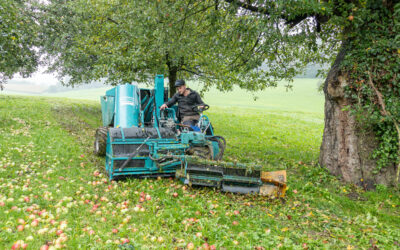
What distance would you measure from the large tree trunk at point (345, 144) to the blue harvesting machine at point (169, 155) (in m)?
1.89

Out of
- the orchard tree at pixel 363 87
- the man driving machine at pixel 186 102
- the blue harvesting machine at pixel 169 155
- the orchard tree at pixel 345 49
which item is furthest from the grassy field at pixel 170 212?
the man driving machine at pixel 186 102

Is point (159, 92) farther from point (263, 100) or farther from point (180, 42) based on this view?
point (263, 100)

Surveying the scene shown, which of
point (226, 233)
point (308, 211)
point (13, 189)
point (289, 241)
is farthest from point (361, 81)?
point (13, 189)

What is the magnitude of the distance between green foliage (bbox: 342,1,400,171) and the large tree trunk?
169mm

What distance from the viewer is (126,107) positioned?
6938mm

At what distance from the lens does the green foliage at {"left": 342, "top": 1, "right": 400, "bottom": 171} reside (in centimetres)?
534

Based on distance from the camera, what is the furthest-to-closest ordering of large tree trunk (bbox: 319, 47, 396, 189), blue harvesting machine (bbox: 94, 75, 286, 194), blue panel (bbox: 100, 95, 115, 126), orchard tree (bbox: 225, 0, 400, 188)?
blue panel (bbox: 100, 95, 115, 126), large tree trunk (bbox: 319, 47, 396, 189), orchard tree (bbox: 225, 0, 400, 188), blue harvesting machine (bbox: 94, 75, 286, 194)

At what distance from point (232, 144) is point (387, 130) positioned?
18.2ft

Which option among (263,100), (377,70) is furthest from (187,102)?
(263,100)

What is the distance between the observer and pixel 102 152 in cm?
714

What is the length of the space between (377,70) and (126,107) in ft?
18.1

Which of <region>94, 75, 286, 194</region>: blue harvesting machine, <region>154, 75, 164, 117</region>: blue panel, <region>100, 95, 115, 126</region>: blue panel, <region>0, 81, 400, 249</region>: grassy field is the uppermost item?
<region>154, 75, 164, 117</region>: blue panel

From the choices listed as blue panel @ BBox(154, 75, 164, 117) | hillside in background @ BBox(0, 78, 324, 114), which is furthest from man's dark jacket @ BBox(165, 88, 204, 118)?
hillside in background @ BBox(0, 78, 324, 114)

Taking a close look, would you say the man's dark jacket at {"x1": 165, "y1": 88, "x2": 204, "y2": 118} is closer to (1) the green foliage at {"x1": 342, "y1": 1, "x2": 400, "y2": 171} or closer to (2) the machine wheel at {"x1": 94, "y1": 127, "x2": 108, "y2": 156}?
(2) the machine wheel at {"x1": 94, "y1": 127, "x2": 108, "y2": 156}
